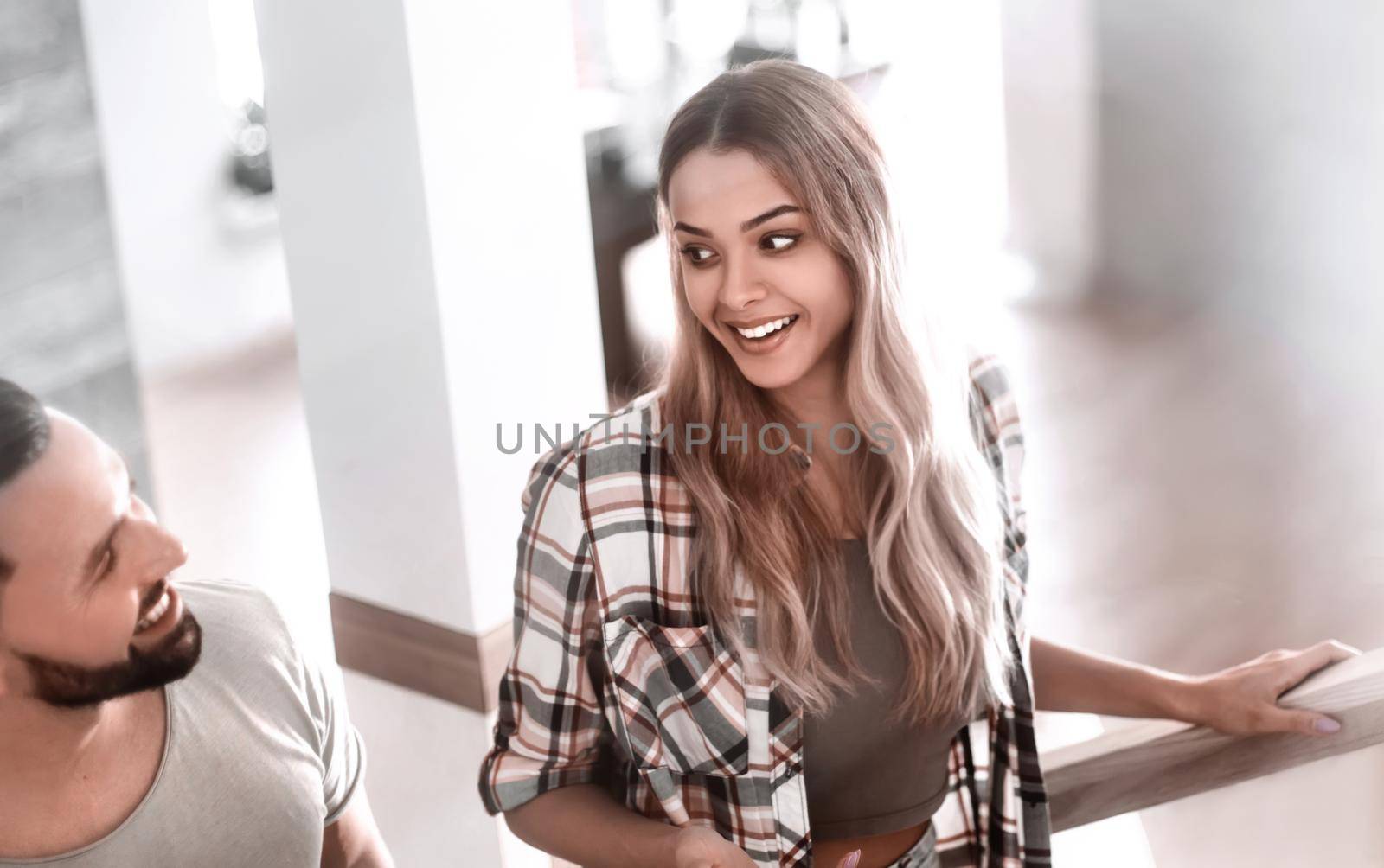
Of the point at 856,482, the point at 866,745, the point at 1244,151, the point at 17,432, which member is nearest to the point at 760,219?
the point at 856,482

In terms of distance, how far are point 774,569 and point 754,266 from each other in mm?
199

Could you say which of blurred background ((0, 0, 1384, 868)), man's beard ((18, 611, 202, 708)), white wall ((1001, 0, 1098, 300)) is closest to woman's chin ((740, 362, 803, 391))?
blurred background ((0, 0, 1384, 868))

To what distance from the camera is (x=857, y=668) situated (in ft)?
3.17

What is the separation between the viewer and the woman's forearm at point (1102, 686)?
38.6 inches

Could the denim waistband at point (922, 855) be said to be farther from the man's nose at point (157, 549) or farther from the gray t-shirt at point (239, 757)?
the man's nose at point (157, 549)

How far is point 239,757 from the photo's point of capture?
0.63m

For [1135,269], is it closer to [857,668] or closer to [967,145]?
[967,145]

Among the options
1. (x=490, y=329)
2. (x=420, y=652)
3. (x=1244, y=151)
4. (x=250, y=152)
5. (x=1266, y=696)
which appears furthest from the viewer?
(x=1244, y=151)

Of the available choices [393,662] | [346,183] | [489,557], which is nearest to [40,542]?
[393,662]

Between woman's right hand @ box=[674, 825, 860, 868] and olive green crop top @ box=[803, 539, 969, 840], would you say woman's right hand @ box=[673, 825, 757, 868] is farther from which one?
olive green crop top @ box=[803, 539, 969, 840]

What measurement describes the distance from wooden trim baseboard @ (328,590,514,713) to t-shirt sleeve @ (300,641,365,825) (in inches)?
6.3

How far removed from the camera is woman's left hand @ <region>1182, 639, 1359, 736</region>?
85cm

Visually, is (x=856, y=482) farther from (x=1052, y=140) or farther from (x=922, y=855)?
(x=1052, y=140)

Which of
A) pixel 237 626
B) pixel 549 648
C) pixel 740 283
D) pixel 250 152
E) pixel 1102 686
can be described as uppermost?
pixel 250 152
